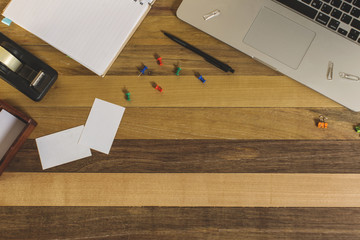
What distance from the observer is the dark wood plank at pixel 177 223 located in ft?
2.15

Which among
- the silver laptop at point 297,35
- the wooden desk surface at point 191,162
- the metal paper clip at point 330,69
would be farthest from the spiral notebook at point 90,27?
the metal paper clip at point 330,69

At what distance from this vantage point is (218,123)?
687 millimetres

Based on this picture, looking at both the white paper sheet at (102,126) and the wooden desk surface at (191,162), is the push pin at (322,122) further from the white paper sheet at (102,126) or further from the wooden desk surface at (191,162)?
the white paper sheet at (102,126)

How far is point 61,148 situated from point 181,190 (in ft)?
1.08

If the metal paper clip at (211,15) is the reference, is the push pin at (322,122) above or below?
below

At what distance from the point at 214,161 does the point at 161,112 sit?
0.61 feet

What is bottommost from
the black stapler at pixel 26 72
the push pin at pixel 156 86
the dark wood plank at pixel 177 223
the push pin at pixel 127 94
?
the dark wood plank at pixel 177 223

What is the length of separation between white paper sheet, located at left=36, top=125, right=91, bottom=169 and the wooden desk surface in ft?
0.06

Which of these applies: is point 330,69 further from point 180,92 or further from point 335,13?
point 180,92

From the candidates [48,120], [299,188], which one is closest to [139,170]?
[48,120]

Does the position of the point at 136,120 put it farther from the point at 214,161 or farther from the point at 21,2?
the point at 21,2

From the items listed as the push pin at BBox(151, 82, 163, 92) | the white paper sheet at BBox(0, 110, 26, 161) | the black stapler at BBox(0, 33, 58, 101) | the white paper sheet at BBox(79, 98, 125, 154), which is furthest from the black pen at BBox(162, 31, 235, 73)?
the white paper sheet at BBox(0, 110, 26, 161)

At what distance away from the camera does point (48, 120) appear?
0.70 meters

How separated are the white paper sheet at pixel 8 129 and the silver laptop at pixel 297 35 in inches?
19.5
